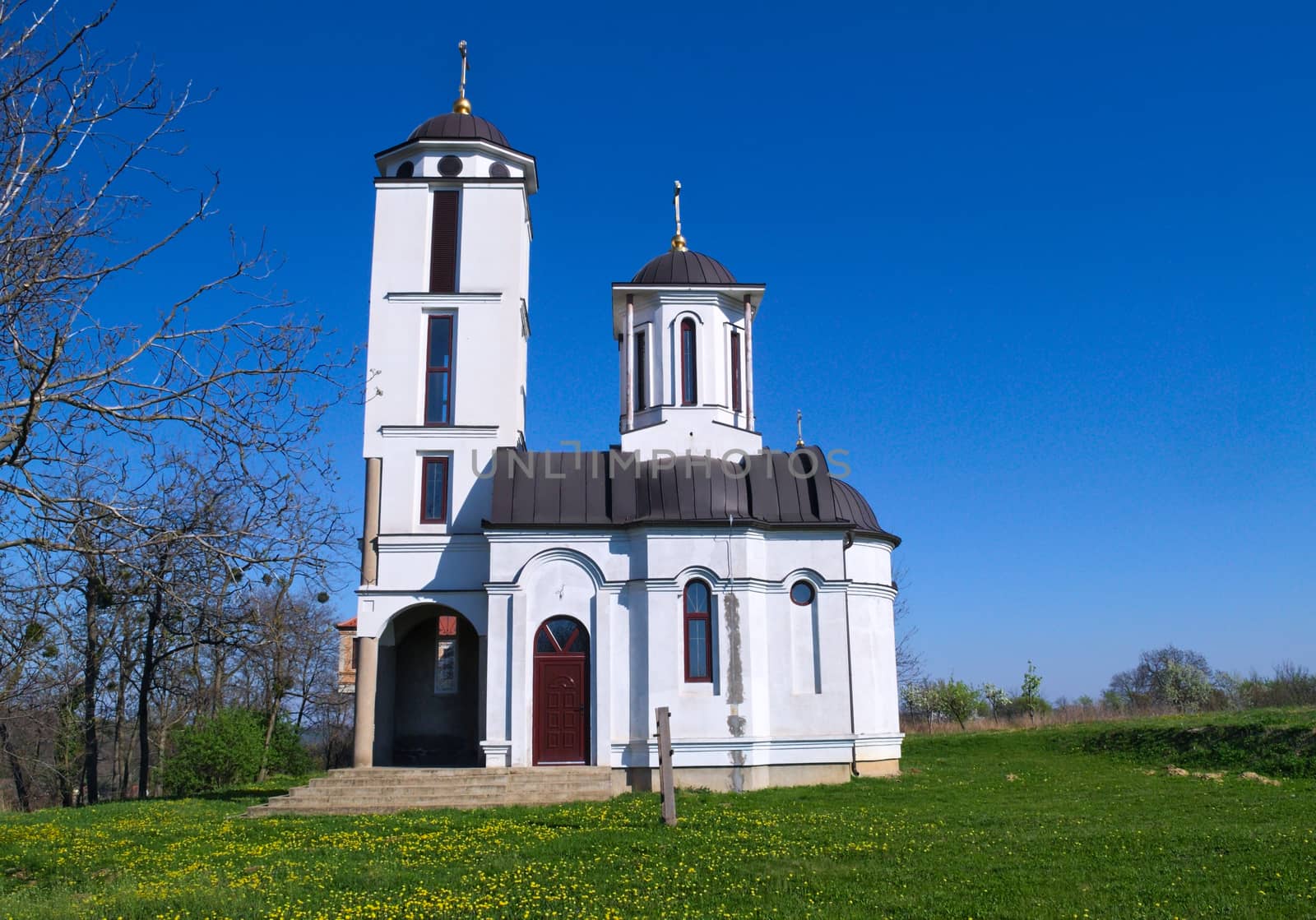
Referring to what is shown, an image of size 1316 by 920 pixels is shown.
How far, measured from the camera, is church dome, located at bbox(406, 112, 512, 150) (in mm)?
22750

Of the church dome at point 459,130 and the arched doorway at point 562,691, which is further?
the church dome at point 459,130

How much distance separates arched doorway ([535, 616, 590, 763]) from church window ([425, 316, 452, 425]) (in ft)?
16.2

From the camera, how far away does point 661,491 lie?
20.4 meters

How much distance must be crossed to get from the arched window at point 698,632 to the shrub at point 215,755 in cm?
1170

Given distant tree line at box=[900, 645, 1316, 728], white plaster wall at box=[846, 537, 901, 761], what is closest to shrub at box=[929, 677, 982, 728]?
distant tree line at box=[900, 645, 1316, 728]

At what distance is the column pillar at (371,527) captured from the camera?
20.2 meters

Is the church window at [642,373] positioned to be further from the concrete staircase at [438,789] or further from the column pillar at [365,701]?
the concrete staircase at [438,789]

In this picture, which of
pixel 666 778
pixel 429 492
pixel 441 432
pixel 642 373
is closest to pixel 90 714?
pixel 429 492

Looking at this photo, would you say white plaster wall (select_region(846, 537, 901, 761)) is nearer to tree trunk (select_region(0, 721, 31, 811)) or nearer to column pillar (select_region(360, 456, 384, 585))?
column pillar (select_region(360, 456, 384, 585))

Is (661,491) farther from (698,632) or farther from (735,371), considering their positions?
(735,371)

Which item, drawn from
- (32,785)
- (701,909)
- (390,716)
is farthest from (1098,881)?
(32,785)

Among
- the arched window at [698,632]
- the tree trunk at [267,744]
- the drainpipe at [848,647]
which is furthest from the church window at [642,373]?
the tree trunk at [267,744]

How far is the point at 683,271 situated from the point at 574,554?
779 cm

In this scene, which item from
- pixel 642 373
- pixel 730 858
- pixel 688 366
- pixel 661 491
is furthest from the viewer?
pixel 642 373
